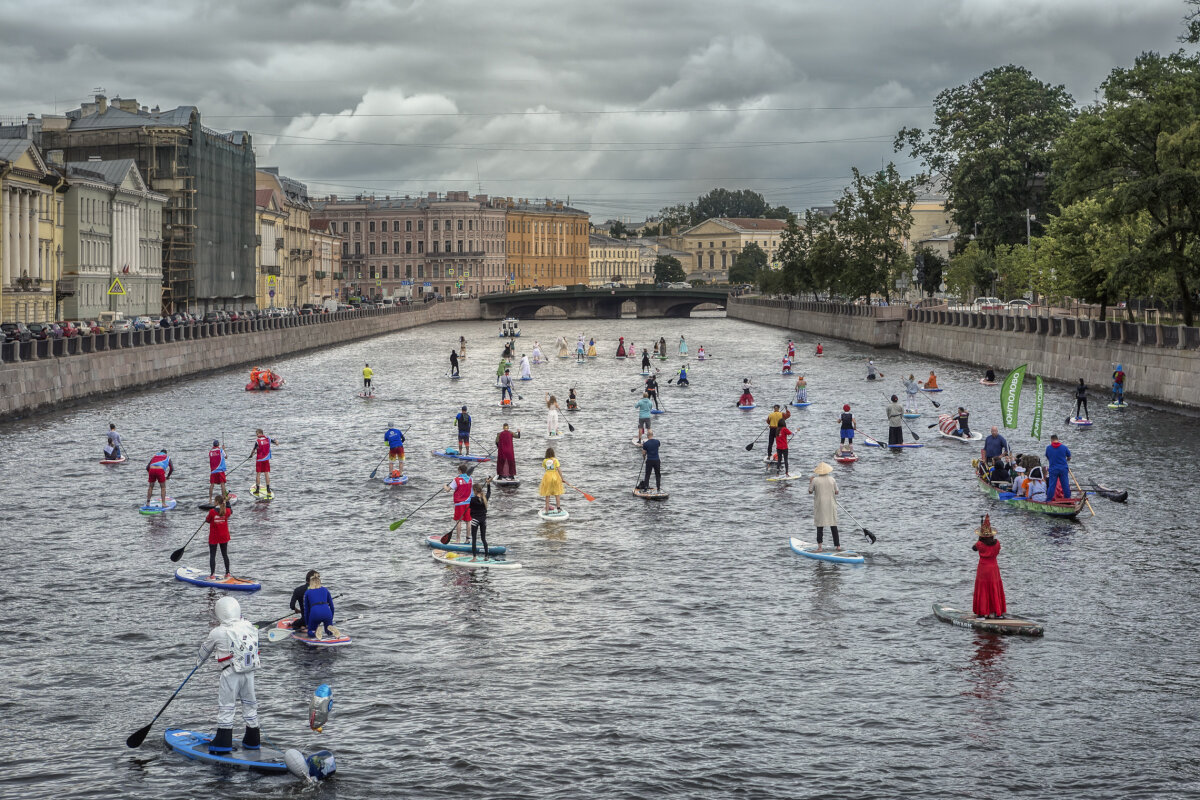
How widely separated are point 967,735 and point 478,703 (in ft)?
22.4

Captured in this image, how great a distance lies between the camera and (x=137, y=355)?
72000mm

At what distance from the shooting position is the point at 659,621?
2580cm

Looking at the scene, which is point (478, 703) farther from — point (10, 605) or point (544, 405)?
point (544, 405)

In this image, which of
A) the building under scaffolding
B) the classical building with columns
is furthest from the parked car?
the building under scaffolding

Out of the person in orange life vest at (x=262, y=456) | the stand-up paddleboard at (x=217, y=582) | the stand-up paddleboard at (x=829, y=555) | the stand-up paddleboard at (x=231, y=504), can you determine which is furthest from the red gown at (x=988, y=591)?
the stand-up paddleboard at (x=231, y=504)

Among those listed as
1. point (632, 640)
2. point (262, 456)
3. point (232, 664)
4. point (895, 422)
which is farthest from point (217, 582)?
point (895, 422)

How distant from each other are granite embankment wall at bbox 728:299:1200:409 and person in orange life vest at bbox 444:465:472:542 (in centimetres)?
3620

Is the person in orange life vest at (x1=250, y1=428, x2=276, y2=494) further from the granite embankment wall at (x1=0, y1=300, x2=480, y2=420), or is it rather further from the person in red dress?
the granite embankment wall at (x1=0, y1=300, x2=480, y2=420)

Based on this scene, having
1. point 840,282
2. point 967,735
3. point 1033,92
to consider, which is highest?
point 1033,92

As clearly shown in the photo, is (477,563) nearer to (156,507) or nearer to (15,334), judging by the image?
(156,507)

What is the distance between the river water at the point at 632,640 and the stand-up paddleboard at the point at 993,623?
0.45 metres

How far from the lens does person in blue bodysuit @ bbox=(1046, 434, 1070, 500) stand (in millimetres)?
34500

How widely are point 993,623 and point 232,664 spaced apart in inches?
510

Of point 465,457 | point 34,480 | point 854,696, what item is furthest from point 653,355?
point 854,696
